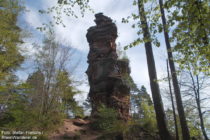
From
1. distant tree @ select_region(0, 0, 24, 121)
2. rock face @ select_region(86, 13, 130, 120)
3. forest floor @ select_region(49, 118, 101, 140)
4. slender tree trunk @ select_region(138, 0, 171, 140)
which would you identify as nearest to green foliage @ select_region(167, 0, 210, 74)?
slender tree trunk @ select_region(138, 0, 171, 140)

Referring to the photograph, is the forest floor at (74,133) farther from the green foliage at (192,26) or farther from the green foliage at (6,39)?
the green foliage at (192,26)

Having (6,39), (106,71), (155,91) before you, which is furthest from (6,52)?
(106,71)

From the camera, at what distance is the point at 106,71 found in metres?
18.2

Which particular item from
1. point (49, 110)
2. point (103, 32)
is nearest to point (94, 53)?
point (103, 32)

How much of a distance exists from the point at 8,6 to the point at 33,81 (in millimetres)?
5355

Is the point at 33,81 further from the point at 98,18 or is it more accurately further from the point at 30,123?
the point at 98,18

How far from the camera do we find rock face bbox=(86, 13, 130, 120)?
16812 millimetres

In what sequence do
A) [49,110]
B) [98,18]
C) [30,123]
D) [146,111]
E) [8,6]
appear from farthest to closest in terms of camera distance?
1. [98,18]
2. [146,111]
3. [49,110]
4. [8,6]
5. [30,123]

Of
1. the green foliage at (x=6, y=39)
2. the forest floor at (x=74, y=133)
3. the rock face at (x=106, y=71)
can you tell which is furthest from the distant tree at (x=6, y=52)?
the rock face at (x=106, y=71)

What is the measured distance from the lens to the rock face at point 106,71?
1681 cm

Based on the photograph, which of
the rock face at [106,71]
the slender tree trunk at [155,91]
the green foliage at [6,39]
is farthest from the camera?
the rock face at [106,71]

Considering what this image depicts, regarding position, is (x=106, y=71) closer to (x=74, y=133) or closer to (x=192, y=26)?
(x=74, y=133)

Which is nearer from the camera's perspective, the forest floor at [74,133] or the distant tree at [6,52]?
the distant tree at [6,52]

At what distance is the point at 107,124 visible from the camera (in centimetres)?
979
